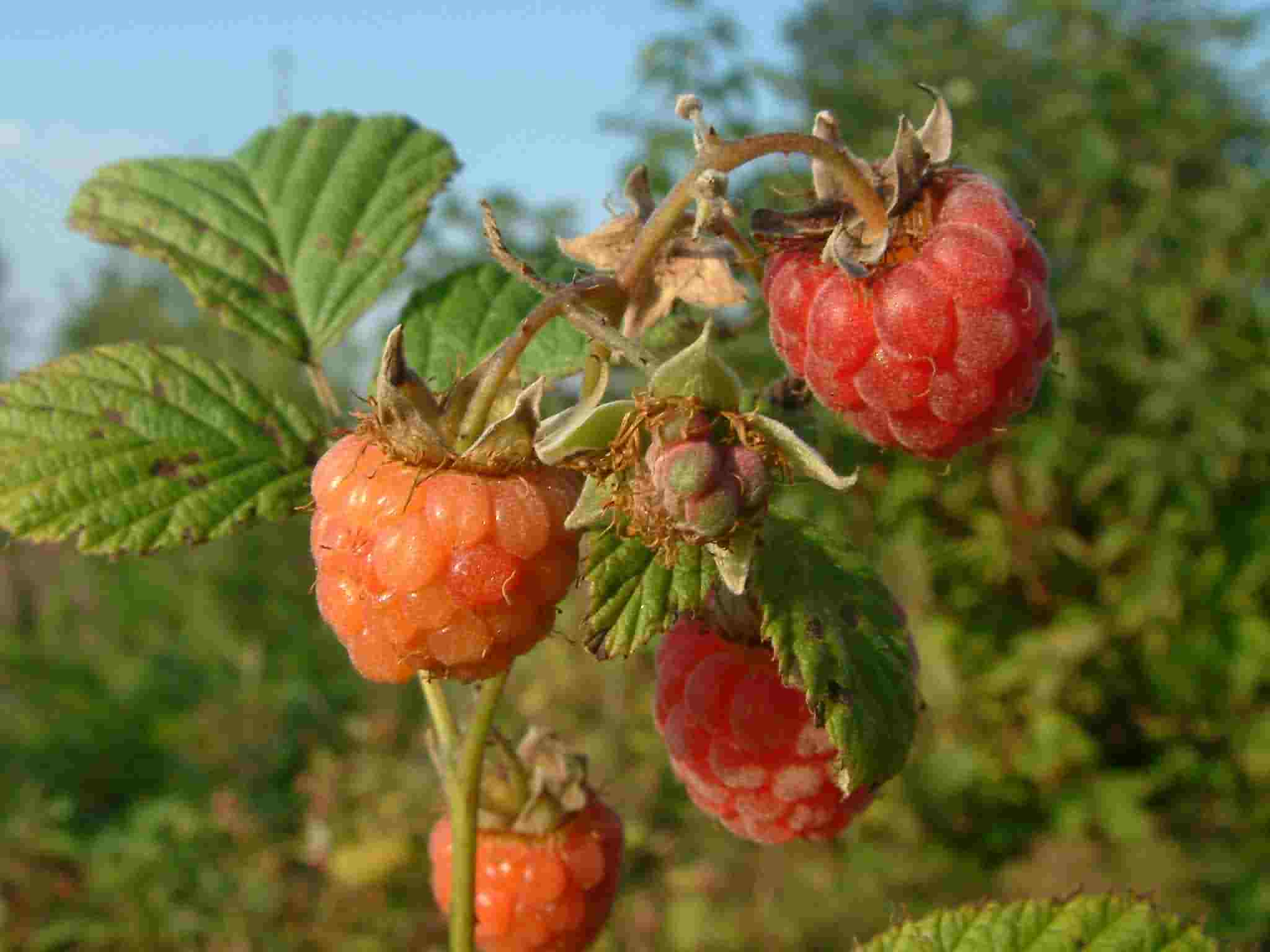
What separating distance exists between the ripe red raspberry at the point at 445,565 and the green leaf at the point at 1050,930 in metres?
0.40

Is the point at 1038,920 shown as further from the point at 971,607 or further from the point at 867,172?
the point at 971,607

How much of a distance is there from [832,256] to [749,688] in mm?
375

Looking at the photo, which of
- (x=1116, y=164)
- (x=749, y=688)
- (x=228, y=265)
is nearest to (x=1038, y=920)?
(x=749, y=688)

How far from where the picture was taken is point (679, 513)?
2.30ft

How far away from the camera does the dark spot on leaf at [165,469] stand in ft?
3.49

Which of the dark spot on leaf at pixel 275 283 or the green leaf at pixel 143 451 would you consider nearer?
the green leaf at pixel 143 451

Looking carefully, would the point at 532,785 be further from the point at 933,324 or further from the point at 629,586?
the point at 933,324

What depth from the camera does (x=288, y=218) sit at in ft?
4.53

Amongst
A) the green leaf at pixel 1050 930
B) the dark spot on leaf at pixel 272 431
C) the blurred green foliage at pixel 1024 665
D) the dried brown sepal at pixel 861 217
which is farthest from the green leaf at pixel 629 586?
the blurred green foliage at pixel 1024 665

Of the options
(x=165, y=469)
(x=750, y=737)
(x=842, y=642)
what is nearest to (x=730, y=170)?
(x=842, y=642)

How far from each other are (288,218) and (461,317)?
0.32m

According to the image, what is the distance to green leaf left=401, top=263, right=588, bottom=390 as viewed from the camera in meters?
1.17

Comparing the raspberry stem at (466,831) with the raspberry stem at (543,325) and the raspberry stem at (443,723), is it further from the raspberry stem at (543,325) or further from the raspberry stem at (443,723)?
the raspberry stem at (543,325)

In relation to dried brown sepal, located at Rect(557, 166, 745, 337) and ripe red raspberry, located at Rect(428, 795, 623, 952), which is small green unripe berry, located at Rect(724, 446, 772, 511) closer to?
dried brown sepal, located at Rect(557, 166, 745, 337)
